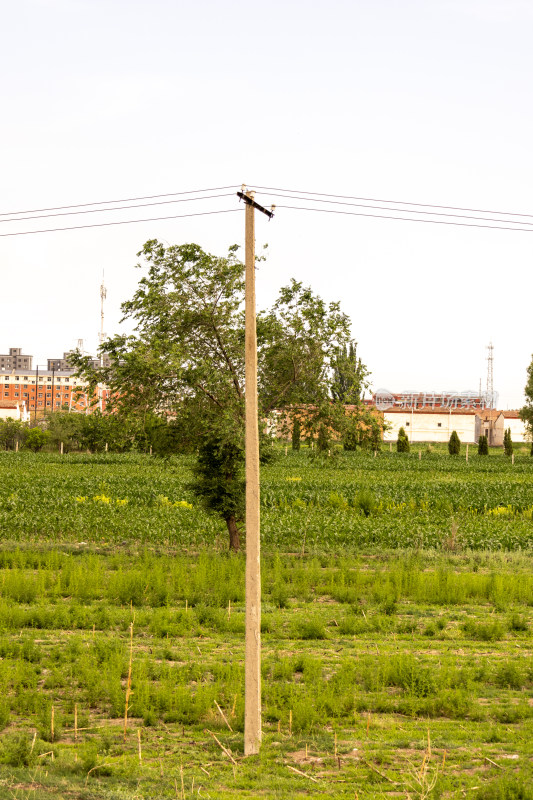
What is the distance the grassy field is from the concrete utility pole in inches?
19.4

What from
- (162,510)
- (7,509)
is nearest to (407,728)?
(162,510)

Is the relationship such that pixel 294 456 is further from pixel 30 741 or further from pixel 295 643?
pixel 30 741

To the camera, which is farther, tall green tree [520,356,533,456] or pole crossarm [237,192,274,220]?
tall green tree [520,356,533,456]

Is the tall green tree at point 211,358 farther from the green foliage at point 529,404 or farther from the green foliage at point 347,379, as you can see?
the green foliage at point 529,404

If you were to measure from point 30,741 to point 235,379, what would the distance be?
11.2m

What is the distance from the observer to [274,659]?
13164mm

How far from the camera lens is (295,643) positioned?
14328mm

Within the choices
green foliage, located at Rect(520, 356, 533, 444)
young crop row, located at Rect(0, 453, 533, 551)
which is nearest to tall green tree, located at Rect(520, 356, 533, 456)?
green foliage, located at Rect(520, 356, 533, 444)

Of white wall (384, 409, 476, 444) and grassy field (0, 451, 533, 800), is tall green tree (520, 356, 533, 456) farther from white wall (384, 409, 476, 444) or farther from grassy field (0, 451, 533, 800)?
grassy field (0, 451, 533, 800)

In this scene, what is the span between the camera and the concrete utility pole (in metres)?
9.63

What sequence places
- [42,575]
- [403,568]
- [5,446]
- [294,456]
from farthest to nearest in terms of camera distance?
1. [5,446]
2. [294,456]
3. [403,568]
4. [42,575]

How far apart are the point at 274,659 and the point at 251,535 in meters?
3.95

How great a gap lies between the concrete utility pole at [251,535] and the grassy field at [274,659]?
1.61 feet

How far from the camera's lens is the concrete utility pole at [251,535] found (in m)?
9.63
